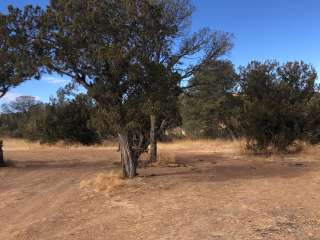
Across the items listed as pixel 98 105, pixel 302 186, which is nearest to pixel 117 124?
pixel 98 105

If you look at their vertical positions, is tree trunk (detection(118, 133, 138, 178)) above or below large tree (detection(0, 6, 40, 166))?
below

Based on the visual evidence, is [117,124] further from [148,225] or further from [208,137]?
[208,137]

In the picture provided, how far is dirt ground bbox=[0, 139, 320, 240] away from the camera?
756 centimetres

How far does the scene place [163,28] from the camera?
14.3 meters

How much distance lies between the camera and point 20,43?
1407cm

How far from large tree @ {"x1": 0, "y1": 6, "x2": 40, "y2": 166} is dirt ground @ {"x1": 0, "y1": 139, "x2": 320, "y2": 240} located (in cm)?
339

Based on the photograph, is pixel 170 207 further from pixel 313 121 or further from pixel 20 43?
pixel 313 121

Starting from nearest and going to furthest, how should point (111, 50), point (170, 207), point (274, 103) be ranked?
point (170, 207) < point (111, 50) < point (274, 103)

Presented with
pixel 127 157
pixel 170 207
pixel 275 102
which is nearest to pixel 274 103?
pixel 275 102

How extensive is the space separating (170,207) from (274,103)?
593 inches

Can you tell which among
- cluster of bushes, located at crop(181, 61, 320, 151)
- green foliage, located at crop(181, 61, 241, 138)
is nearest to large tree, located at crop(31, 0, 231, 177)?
cluster of bushes, located at crop(181, 61, 320, 151)

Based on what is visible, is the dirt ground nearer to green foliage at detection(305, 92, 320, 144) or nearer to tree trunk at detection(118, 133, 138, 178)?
tree trunk at detection(118, 133, 138, 178)

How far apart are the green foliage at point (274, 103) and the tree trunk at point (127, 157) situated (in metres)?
10.3

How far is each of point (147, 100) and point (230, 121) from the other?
95.3 feet
